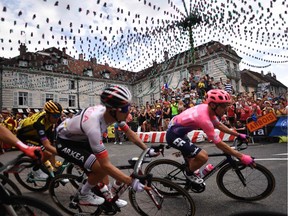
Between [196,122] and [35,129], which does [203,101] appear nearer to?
[196,122]

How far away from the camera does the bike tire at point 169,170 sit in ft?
14.2

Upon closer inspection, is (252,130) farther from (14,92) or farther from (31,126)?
(14,92)

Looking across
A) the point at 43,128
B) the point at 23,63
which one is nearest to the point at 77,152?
the point at 43,128

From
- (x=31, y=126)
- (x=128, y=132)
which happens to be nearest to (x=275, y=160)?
(x=128, y=132)

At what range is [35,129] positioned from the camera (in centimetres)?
475

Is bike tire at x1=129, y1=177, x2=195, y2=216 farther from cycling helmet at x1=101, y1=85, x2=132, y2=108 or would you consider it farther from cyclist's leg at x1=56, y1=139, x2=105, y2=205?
cycling helmet at x1=101, y1=85, x2=132, y2=108

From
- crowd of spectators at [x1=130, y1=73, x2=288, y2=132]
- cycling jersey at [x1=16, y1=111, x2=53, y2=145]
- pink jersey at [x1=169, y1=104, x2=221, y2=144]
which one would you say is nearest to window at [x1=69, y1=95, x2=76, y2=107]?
crowd of spectators at [x1=130, y1=73, x2=288, y2=132]

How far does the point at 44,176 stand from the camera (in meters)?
4.73

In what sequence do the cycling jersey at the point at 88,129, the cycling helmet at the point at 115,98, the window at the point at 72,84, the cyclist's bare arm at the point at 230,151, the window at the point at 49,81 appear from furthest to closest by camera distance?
1. the window at the point at 72,84
2. the window at the point at 49,81
3. the cyclist's bare arm at the point at 230,151
4. the cycling helmet at the point at 115,98
5. the cycling jersey at the point at 88,129

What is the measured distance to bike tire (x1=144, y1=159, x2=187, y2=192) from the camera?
432 centimetres

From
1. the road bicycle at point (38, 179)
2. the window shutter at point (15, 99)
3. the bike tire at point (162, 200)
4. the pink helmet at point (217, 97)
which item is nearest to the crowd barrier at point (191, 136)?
the pink helmet at point (217, 97)

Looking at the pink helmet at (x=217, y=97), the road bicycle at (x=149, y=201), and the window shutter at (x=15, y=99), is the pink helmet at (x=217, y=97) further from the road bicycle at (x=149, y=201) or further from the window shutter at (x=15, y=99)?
the window shutter at (x=15, y=99)

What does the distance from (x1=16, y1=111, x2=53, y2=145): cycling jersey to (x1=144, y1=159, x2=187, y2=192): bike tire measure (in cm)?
209

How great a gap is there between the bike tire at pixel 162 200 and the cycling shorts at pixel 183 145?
91cm
